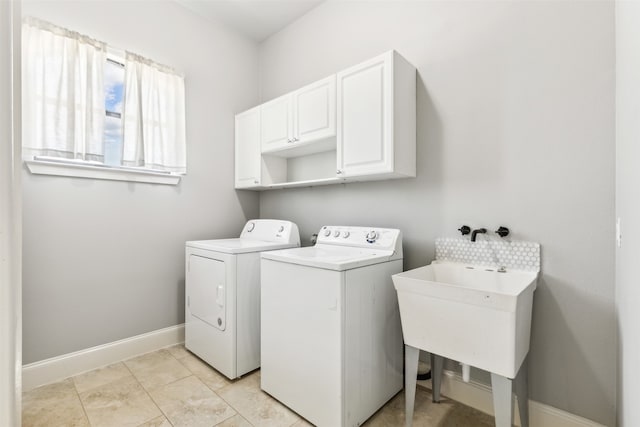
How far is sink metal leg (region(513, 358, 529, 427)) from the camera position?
1.50m

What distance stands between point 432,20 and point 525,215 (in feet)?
4.60

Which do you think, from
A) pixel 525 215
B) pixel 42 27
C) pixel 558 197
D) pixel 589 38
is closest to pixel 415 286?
pixel 525 215

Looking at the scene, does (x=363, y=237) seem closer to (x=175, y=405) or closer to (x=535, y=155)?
(x=535, y=155)

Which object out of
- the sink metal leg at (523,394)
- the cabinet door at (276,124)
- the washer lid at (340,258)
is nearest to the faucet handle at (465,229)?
the washer lid at (340,258)

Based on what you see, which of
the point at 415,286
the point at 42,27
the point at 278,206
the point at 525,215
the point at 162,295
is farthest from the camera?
the point at 278,206

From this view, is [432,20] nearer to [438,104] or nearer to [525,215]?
[438,104]

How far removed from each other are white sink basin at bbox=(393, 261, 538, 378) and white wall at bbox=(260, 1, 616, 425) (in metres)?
0.24

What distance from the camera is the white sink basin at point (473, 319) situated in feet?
4.10

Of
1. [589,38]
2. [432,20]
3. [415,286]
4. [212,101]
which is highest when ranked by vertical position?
[432,20]

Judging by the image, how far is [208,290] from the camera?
2234 millimetres

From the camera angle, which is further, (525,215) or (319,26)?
(319,26)

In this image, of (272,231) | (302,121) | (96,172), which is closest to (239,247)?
(272,231)

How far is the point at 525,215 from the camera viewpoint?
5.42ft

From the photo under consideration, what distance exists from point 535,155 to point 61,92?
2954 millimetres
